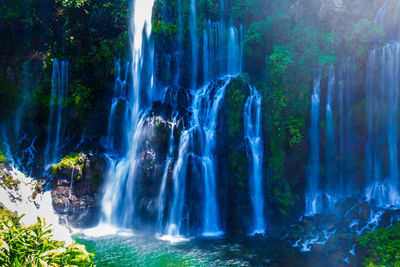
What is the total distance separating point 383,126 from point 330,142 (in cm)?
234

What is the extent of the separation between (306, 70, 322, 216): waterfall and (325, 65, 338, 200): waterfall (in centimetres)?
47

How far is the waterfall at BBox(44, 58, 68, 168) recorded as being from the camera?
45.5 feet

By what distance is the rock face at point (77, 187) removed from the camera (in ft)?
39.0

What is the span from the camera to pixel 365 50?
1227 cm

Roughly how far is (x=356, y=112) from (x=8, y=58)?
1685 centimetres

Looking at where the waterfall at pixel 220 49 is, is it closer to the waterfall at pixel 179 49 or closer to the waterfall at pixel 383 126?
the waterfall at pixel 179 49

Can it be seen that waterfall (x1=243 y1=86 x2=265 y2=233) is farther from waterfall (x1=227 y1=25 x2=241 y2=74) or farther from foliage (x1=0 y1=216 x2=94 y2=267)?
foliage (x1=0 y1=216 x2=94 y2=267)

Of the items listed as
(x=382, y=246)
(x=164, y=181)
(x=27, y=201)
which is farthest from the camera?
(x=164, y=181)

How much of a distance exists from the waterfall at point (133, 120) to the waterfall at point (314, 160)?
7924 millimetres

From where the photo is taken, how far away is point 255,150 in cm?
1234

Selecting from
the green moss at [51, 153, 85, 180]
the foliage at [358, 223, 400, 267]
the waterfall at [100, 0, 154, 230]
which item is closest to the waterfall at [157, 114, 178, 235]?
the waterfall at [100, 0, 154, 230]

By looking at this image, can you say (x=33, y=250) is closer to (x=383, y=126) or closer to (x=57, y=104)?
(x=57, y=104)

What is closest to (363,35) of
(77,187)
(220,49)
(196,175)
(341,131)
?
(341,131)

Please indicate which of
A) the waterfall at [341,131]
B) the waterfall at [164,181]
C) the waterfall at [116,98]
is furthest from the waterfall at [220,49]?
the waterfall at [341,131]
